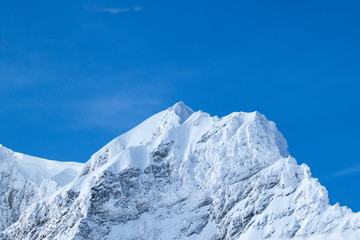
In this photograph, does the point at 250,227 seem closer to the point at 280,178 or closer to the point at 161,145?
the point at 280,178

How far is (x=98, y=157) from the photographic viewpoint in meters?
188

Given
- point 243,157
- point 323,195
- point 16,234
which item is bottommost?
point 16,234

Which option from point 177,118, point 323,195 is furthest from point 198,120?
point 323,195

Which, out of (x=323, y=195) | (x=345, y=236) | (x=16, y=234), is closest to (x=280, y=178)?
(x=323, y=195)

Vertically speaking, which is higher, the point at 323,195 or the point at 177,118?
the point at 177,118

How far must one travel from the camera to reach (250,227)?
142500 mm

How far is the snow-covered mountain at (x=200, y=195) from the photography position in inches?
5507

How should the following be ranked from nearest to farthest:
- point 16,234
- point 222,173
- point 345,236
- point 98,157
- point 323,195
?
1. point 345,236
2. point 323,195
3. point 222,173
4. point 16,234
5. point 98,157

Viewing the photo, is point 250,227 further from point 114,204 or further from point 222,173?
point 114,204

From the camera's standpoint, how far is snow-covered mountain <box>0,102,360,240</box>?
459ft

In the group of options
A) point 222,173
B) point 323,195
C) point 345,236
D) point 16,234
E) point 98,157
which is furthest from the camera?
point 98,157

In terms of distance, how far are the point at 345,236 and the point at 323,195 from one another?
447 inches

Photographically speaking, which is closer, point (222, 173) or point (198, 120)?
point (222, 173)

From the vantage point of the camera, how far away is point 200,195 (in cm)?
15838
